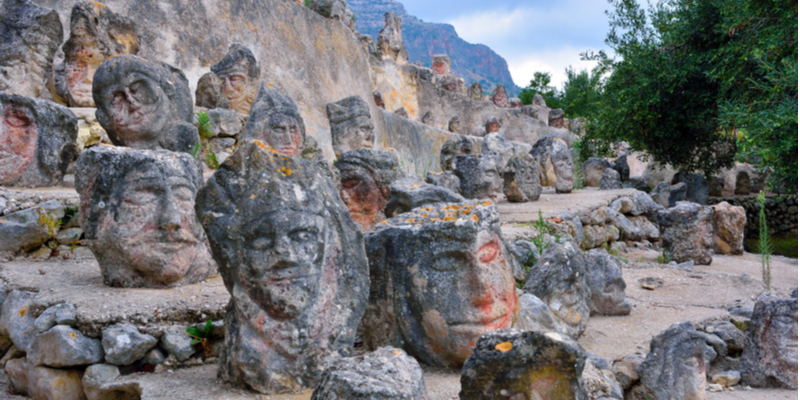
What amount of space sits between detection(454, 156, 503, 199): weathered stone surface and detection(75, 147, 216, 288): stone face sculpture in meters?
6.58

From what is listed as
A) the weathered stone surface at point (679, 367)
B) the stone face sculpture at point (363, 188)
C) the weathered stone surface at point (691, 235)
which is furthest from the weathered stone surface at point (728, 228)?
the weathered stone surface at point (679, 367)

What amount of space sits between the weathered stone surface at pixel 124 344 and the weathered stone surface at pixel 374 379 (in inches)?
56.9

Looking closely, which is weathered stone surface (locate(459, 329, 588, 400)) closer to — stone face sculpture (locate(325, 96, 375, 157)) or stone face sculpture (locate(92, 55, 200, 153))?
stone face sculpture (locate(92, 55, 200, 153))

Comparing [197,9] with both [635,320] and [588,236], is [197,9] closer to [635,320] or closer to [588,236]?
[588,236]

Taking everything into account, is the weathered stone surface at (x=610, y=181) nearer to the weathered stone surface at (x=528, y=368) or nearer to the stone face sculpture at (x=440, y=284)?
the stone face sculpture at (x=440, y=284)

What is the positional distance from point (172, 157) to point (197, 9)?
852 cm

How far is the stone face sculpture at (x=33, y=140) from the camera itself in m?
5.44

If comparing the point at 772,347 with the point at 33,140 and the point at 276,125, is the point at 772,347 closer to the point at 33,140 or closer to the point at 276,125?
the point at 276,125

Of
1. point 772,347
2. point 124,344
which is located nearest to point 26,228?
point 124,344

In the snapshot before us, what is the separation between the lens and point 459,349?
320cm

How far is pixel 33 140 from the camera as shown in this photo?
5645 millimetres

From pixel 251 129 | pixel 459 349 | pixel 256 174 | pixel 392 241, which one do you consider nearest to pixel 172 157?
pixel 256 174

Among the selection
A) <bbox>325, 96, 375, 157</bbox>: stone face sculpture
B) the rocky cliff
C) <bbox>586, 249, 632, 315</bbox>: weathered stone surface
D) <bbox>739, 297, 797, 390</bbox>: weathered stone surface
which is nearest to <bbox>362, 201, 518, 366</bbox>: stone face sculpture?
<bbox>739, 297, 797, 390</bbox>: weathered stone surface

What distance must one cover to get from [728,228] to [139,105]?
349 inches
